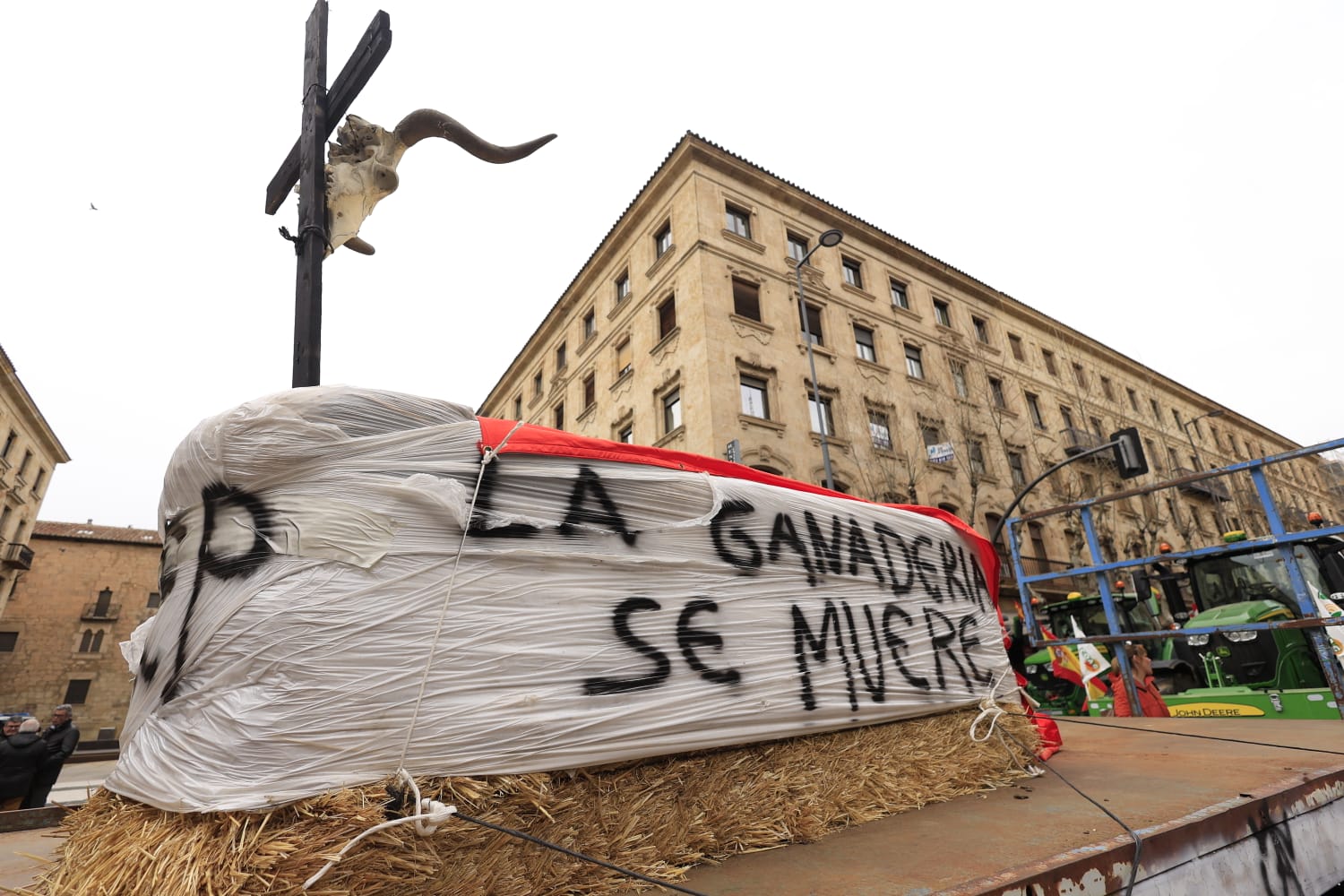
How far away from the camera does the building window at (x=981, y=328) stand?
23.6 metres

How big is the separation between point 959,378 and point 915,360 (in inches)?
85.8

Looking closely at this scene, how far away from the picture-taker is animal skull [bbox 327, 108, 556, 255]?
3.20 metres

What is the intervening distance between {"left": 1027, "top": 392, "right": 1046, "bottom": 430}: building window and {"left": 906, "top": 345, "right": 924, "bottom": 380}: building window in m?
5.74

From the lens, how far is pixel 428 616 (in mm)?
1659

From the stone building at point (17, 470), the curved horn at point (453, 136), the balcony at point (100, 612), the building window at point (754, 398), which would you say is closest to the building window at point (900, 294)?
the building window at point (754, 398)

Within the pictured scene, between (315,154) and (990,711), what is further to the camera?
(315,154)

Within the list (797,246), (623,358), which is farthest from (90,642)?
(797,246)

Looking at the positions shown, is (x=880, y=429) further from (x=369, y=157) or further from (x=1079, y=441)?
(x=369, y=157)

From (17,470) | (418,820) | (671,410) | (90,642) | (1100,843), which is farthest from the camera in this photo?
(90,642)

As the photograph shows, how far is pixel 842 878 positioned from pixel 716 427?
13.3 metres

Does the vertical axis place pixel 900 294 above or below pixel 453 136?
above

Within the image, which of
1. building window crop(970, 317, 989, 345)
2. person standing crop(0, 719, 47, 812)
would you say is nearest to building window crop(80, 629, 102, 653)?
person standing crop(0, 719, 47, 812)

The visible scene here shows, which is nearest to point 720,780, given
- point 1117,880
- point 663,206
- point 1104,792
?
point 1117,880

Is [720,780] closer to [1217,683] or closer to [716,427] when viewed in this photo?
[1217,683]
